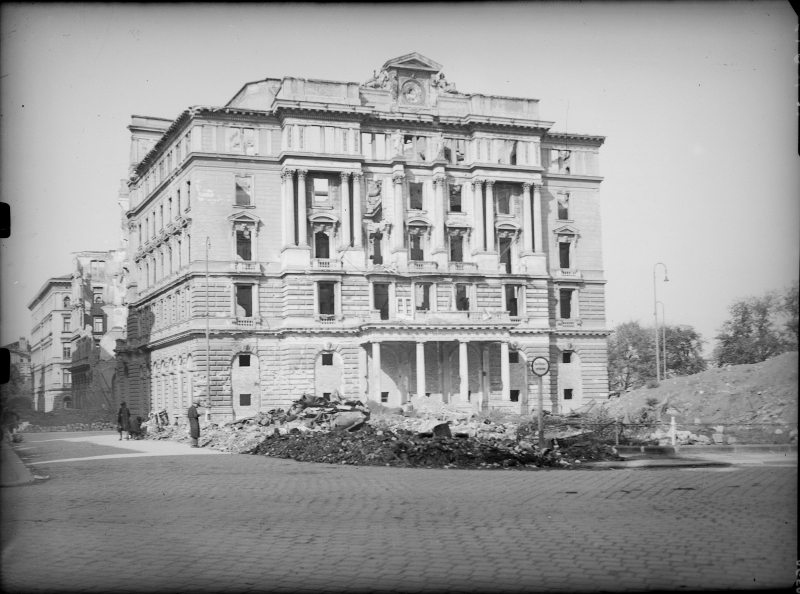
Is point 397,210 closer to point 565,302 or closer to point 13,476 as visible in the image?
point 565,302

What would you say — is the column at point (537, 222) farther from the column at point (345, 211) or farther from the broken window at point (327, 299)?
the broken window at point (327, 299)

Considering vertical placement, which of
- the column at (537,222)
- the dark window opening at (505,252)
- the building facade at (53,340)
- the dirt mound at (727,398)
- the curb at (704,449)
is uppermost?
the column at (537,222)

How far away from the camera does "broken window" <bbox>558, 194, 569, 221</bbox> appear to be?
64438 mm

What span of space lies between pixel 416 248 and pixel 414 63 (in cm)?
1218

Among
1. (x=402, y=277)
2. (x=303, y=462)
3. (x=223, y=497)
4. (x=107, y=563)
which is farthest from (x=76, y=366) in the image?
(x=107, y=563)

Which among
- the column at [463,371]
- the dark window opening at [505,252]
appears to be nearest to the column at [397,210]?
the dark window opening at [505,252]

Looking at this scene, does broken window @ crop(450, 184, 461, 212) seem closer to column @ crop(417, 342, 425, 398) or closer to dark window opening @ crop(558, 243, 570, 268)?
dark window opening @ crop(558, 243, 570, 268)

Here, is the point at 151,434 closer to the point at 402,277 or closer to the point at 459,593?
the point at 402,277

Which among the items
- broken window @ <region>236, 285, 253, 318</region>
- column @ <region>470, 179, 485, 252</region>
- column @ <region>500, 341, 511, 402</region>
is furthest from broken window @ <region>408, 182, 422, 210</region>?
broken window @ <region>236, 285, 253, 318</region>

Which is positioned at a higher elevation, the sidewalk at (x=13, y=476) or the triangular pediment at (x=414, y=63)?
the triangular pediment at (x=414, y=63)

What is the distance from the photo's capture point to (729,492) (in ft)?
54.0

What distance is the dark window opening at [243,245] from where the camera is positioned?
5719cm

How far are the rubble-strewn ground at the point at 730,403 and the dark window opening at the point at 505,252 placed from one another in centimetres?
1874

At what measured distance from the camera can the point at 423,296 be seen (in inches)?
2296
